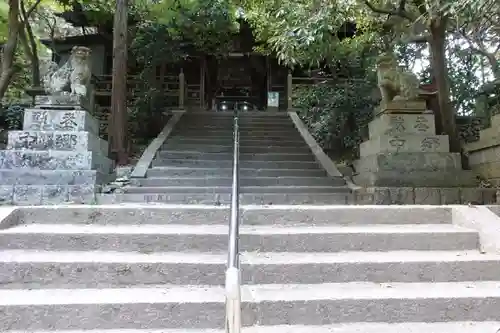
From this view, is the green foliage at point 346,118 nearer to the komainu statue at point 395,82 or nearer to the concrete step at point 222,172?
the concrete step at point 222,172

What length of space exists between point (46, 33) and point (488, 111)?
1658 centimetres

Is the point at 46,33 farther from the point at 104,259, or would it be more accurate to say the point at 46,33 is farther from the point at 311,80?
the point at 104,259

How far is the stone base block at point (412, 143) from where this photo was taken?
685 cm

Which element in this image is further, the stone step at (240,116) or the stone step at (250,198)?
the stone step at (240,116)

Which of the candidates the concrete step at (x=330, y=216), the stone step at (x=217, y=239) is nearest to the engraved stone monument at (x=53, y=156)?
the stone step at (x=217, y=239)

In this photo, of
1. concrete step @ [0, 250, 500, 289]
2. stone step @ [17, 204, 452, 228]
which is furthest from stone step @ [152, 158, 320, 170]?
concrete step @ [0, 250, 500, 289]

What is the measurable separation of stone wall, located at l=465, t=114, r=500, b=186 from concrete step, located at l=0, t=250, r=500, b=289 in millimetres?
4530

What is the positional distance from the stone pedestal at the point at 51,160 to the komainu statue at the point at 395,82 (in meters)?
5.07

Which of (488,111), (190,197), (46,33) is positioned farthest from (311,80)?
(46,33)

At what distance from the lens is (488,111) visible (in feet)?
34.7

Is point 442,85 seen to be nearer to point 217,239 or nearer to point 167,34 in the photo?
point 217,239

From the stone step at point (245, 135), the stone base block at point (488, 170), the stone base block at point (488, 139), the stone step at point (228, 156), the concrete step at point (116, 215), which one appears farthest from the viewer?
the stone step at point (245, 135)

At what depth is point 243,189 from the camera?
25.6ft

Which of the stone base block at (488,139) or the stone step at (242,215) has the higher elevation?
the stone base block at (488,139)
